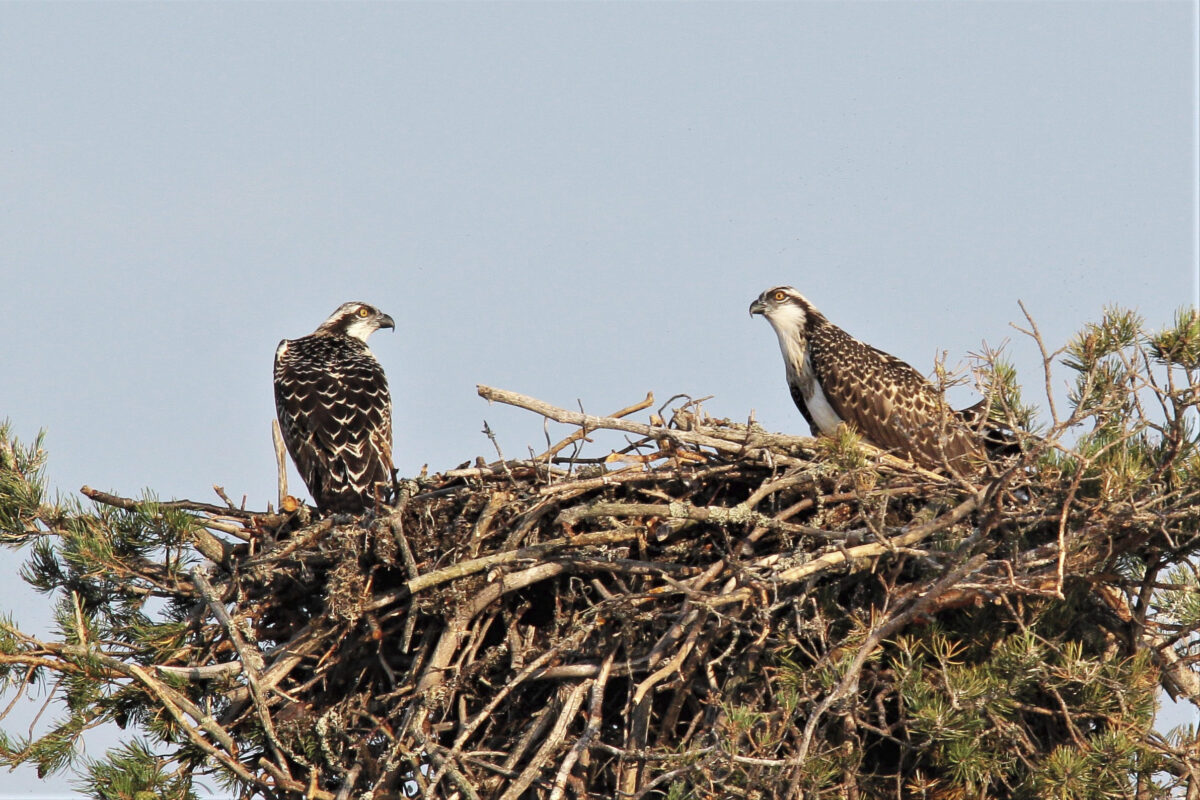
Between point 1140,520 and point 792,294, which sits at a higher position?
point 792,294

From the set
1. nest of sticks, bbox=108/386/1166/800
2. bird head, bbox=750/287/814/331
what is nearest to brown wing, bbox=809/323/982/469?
bird head, bbox=750/287/814/331

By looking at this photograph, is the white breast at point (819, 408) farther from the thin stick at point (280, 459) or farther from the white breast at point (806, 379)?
the thin stick at point (280, 459)

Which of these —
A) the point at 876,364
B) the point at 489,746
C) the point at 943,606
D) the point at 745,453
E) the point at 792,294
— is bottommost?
the point at 489,746

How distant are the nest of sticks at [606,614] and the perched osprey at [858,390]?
170 centimetres

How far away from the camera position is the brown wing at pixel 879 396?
8.91 meters

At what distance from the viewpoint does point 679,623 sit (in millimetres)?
6285

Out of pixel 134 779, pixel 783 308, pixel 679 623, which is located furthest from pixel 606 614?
pixel 783 308

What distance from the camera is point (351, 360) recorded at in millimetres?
9258

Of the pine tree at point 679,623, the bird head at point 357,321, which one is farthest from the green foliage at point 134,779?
the bird head at point 357,321

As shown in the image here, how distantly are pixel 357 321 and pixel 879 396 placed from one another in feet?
13.4

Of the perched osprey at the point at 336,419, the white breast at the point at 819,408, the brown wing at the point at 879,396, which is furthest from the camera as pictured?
the white breast at the point at 819,408

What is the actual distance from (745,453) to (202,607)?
2949 mm

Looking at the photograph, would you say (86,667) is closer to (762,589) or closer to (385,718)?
(385,718)

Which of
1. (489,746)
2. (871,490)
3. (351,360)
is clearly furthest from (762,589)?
(351,360)
